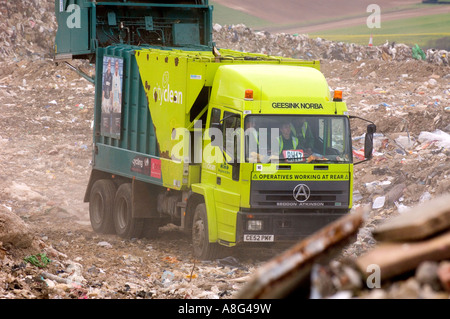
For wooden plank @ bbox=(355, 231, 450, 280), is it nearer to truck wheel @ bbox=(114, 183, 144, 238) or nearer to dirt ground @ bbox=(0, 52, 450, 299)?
dirt ground @ bbox=(0, 52, 450, 299)

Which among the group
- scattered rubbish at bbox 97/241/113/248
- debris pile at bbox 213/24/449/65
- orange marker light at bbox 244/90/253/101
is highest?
debris pile at bbox 213/24/449/65

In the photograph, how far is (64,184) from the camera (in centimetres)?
1778

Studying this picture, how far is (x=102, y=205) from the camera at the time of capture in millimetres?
14352

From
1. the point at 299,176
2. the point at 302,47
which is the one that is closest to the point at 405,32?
the point at 302,47

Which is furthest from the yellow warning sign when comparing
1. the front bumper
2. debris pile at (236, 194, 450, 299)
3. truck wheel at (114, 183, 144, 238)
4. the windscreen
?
debris pile at (236, 194, 450, 299)

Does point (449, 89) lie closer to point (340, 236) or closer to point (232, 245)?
point (232, 245)

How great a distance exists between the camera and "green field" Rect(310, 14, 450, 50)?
4868cm

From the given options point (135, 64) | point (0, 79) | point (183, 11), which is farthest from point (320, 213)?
point (0, 79)

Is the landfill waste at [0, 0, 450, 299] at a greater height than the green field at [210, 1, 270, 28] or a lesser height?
lesser

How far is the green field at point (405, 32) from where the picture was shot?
48684mm

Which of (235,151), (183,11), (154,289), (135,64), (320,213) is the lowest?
(154,289)

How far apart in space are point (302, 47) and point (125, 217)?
77.8 ft

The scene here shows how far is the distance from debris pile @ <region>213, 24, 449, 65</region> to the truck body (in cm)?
2192

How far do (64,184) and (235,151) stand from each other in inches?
319
